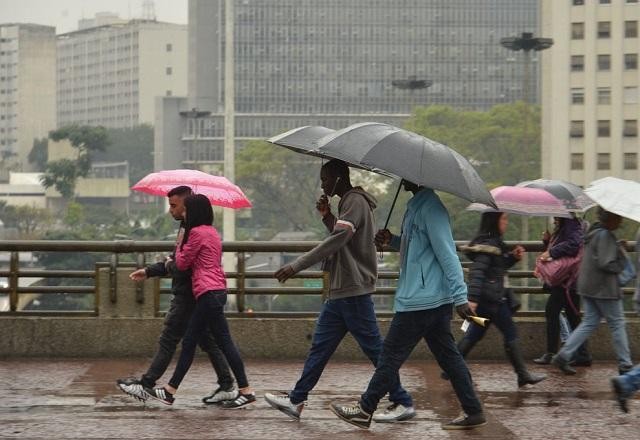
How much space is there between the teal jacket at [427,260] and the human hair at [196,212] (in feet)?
5.17

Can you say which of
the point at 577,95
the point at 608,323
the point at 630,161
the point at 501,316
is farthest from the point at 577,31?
the point at 501,316

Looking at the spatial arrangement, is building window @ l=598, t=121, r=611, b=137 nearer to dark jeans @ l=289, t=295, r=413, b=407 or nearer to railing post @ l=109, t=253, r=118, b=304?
railing post @ l=109, t=253, r=118, b=304

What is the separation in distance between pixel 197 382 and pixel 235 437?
8.21 feet

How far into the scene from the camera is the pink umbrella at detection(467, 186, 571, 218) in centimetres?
1161

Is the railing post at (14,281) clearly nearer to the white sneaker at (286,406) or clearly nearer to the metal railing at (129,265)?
the metal railing at (129,265)

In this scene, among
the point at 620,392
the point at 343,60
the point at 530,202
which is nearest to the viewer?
the point at 620,392

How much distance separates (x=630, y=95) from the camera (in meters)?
125

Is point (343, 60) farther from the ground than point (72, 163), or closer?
farther from the ground

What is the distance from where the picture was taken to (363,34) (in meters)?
190

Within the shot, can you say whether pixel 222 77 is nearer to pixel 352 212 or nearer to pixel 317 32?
pixel 317 32

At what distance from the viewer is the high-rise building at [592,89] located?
123375mm

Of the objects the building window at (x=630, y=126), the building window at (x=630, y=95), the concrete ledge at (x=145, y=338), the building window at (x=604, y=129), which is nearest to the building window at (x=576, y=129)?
the building window at (x=604, y=129)

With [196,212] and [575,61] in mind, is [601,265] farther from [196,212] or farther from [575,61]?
[575,61]

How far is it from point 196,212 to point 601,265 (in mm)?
3100
